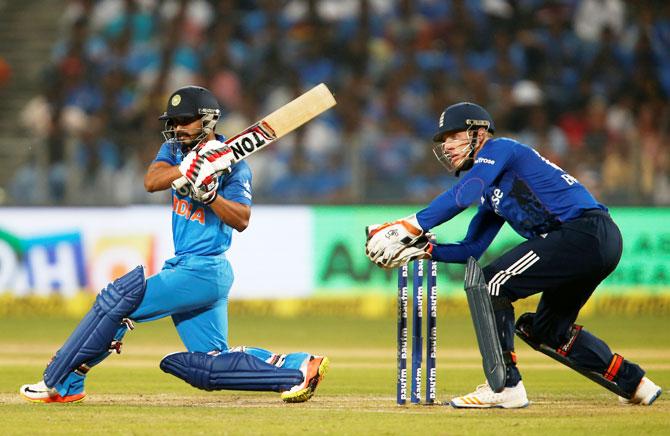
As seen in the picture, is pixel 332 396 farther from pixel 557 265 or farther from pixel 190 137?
pixel 190 137

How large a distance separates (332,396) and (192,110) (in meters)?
1.98

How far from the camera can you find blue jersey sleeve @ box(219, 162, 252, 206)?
21.7 ft

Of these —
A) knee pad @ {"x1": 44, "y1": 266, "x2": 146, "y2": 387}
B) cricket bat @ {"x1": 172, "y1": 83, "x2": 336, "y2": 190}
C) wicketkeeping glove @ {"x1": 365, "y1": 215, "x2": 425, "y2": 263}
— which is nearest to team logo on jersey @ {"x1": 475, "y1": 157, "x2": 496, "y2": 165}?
wicketkeeping glove @ {"x1": 365, "y1": 215, "x2": 425, "y2": 263}

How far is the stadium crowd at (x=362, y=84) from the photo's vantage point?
13.7 meters

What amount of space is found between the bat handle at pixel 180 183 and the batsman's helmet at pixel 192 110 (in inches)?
14.6

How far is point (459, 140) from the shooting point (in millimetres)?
6699

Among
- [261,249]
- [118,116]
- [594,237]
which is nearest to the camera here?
[594,237]

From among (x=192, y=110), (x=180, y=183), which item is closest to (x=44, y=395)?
(x=180, y=183)

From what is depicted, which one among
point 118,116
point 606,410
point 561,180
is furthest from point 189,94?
point 118,116

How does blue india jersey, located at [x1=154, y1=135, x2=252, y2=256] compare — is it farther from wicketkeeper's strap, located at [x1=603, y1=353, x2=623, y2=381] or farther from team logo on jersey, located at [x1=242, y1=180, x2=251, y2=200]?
wicketkeeper's strap, located at [x1=603, y1=353, x2=623, y2=381]

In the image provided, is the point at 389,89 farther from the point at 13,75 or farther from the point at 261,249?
the point at 13,75

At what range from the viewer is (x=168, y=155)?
6.89 metres

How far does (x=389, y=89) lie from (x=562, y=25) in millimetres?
2989

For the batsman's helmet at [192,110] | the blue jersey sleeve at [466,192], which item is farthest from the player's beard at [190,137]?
the blue jersey sleeve at [466,192]
